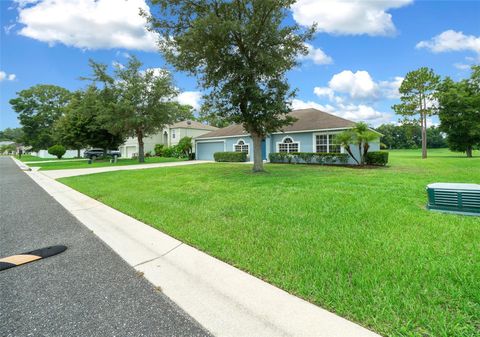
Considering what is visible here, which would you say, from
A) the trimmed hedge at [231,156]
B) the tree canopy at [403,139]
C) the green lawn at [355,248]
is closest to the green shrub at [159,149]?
the trimmed hedge at [231,156]

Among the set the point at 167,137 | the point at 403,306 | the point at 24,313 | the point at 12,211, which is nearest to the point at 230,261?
the point at 403,306

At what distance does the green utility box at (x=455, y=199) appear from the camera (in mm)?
4480

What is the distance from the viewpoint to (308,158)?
18328 mm

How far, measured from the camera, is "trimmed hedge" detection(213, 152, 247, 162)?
22281mm

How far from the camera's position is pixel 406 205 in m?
5.36

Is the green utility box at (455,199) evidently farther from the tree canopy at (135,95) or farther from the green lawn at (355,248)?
the tree canopy at (135,95)

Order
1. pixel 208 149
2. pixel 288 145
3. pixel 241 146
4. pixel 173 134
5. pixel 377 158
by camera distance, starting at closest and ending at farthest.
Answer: pixel 377 158 → pixel 288 145 → pixel 241 146 → pixel 208 149 → pixel 173 134

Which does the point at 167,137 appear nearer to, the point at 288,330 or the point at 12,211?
the point at 12,211

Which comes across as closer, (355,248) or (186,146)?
(355,248)

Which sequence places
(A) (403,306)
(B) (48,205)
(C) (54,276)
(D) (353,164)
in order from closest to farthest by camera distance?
(A) (403,306)
(C) (54,276)
(B) (48,205)
(D) (353,164)

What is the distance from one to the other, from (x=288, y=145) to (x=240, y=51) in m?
10.1

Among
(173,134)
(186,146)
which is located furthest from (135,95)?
(173,134)

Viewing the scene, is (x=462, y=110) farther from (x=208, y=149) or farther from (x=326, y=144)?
(x=208, y=149)

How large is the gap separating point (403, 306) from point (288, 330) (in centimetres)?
106
